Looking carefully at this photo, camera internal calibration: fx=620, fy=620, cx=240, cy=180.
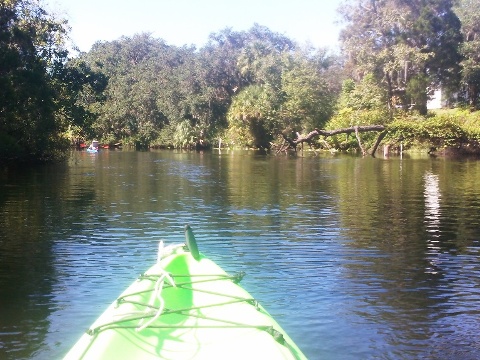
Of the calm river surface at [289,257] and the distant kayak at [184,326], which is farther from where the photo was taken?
the calm river surface at [289,257]

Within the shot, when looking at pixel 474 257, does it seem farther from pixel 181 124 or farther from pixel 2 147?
pixel 181 124

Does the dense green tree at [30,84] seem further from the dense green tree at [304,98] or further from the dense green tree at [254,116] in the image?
the dense green tree at [304,98]

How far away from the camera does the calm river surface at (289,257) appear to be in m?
6.81

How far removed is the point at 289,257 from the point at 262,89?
57.0 m

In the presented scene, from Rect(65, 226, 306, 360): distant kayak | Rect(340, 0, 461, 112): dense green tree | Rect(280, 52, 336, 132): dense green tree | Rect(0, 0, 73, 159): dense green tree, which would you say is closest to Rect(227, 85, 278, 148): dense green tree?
Rect(280, 52, 336, 132): dense green tree

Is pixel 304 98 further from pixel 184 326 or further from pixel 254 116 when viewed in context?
pixel 184 326

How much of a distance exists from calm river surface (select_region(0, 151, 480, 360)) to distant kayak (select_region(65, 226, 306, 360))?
4.28ft

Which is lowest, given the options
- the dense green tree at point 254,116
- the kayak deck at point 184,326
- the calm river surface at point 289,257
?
the calm river surface at point 289,257

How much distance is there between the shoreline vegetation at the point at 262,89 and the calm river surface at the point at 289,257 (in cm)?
1415

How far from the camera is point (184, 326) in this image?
15.7 ft

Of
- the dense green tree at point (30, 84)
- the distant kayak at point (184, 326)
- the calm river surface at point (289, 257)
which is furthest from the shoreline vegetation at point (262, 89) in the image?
the distant kayak at point (184, 326)

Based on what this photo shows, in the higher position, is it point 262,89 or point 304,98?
point 262,89

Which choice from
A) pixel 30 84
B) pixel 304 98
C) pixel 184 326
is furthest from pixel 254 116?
pixel 184 326

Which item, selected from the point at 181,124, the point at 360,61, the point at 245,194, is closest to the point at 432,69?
the point at 360,61
